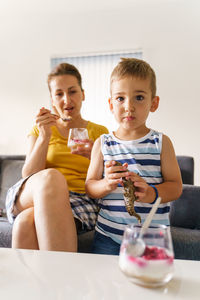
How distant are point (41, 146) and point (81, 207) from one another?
1.27ft

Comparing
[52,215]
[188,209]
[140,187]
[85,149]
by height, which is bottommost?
[188,209]

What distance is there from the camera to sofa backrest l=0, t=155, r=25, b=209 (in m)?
2.21

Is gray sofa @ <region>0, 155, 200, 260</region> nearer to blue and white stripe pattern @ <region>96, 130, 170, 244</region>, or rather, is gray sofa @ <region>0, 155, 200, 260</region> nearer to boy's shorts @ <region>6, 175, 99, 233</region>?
boy's shorts @ <region>6, 175, 99, 233</region>

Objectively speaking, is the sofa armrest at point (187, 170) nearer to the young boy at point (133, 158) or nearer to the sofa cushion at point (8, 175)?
the young boy at point (133, 158)

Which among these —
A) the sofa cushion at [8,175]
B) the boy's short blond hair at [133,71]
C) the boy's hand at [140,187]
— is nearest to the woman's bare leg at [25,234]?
the boy's hand at [140,187]

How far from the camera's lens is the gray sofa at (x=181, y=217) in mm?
1468

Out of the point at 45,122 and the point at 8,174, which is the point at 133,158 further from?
the point at 8,174

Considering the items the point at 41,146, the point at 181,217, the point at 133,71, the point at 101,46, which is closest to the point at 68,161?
the point at 41,146

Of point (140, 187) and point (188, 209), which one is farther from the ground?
point (140, 187)

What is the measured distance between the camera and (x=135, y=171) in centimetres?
117

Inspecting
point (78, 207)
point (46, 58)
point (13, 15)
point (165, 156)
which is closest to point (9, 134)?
point (46, 58)

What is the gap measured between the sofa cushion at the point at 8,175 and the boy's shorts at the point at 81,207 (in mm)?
746

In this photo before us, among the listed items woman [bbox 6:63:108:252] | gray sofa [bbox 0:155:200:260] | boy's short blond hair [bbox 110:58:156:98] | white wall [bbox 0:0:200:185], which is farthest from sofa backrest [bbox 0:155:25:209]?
white wall [bbox 0:0:200:185]

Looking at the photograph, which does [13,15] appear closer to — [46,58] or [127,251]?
[46,58]
